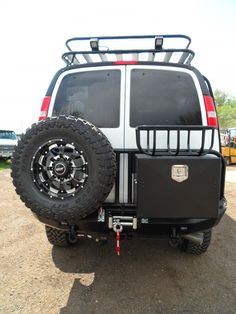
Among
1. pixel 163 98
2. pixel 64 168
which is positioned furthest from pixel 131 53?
pixel 64 168

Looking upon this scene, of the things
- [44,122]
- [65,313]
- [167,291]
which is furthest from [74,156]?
[167,291]

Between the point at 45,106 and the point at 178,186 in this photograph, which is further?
the point at 45,106

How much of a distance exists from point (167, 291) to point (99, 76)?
2.30 metres

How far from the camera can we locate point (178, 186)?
2.17m

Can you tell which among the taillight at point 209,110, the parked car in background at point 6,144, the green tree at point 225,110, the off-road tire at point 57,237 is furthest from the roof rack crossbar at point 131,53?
the green tree at point 225,110

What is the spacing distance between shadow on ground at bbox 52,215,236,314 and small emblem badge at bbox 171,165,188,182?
4.05 ft

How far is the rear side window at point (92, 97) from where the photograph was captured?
285cm

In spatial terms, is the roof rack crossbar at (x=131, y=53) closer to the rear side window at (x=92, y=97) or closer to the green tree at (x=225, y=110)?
the rear side window at (x=92, y=97)

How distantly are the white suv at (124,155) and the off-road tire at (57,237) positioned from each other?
0.07 metres

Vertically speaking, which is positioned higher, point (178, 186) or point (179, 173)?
point (179, 173)

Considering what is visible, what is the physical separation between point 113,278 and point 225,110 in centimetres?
5877

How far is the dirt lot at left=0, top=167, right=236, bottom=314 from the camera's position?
8.29 ft

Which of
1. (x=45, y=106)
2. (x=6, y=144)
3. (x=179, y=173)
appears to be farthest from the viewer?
(x=6, y=144)

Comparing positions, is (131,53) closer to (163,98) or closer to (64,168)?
(163,98)
